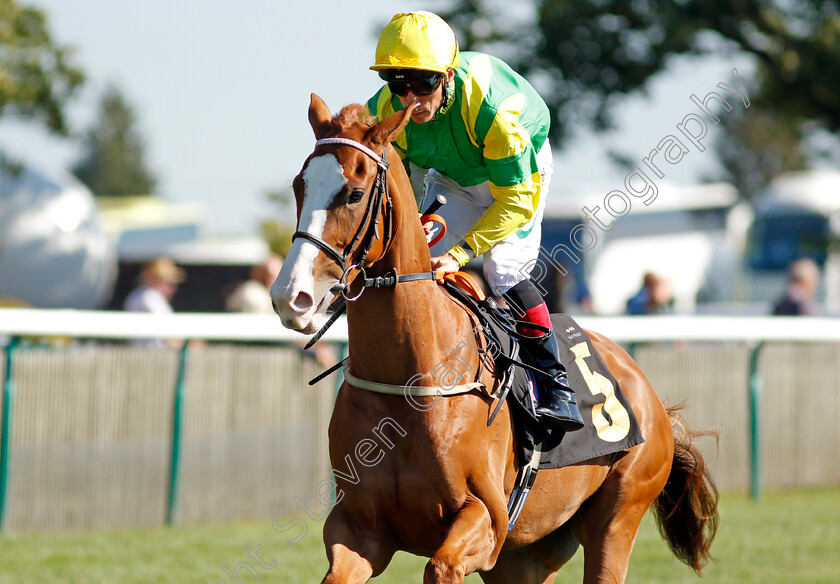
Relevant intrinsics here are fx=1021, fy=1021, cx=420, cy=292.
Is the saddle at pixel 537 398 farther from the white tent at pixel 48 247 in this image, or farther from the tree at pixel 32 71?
the white tent at pixel 48 247

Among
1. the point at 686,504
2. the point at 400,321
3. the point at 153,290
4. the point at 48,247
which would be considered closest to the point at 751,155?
the point at 48,247

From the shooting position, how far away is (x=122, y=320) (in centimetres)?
715

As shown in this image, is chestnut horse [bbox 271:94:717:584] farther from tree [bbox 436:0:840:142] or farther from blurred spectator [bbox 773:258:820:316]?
tree [bbox 436:0:840:142]

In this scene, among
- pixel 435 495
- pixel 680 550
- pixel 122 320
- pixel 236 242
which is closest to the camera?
pixel 435 495

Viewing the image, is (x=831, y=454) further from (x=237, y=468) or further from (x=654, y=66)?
(x=654, y=66)

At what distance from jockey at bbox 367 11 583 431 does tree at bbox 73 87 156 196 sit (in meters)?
78.4

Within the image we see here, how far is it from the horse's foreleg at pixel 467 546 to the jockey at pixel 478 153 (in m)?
0.58

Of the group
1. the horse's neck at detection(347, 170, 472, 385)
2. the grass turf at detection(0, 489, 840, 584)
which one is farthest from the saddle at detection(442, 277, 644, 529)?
the grass turf at detection(0, 489, 840, 584)

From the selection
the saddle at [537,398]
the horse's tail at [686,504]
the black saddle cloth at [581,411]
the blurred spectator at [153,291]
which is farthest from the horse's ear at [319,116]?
the blurred spectator at [153,291]

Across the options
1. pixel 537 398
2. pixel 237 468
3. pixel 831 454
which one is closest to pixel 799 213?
pixel 831 454

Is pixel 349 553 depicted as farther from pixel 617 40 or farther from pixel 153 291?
pixel 617 40

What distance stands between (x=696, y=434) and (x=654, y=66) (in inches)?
481

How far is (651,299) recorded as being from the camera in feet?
32.9

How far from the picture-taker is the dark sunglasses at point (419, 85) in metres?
3.43
